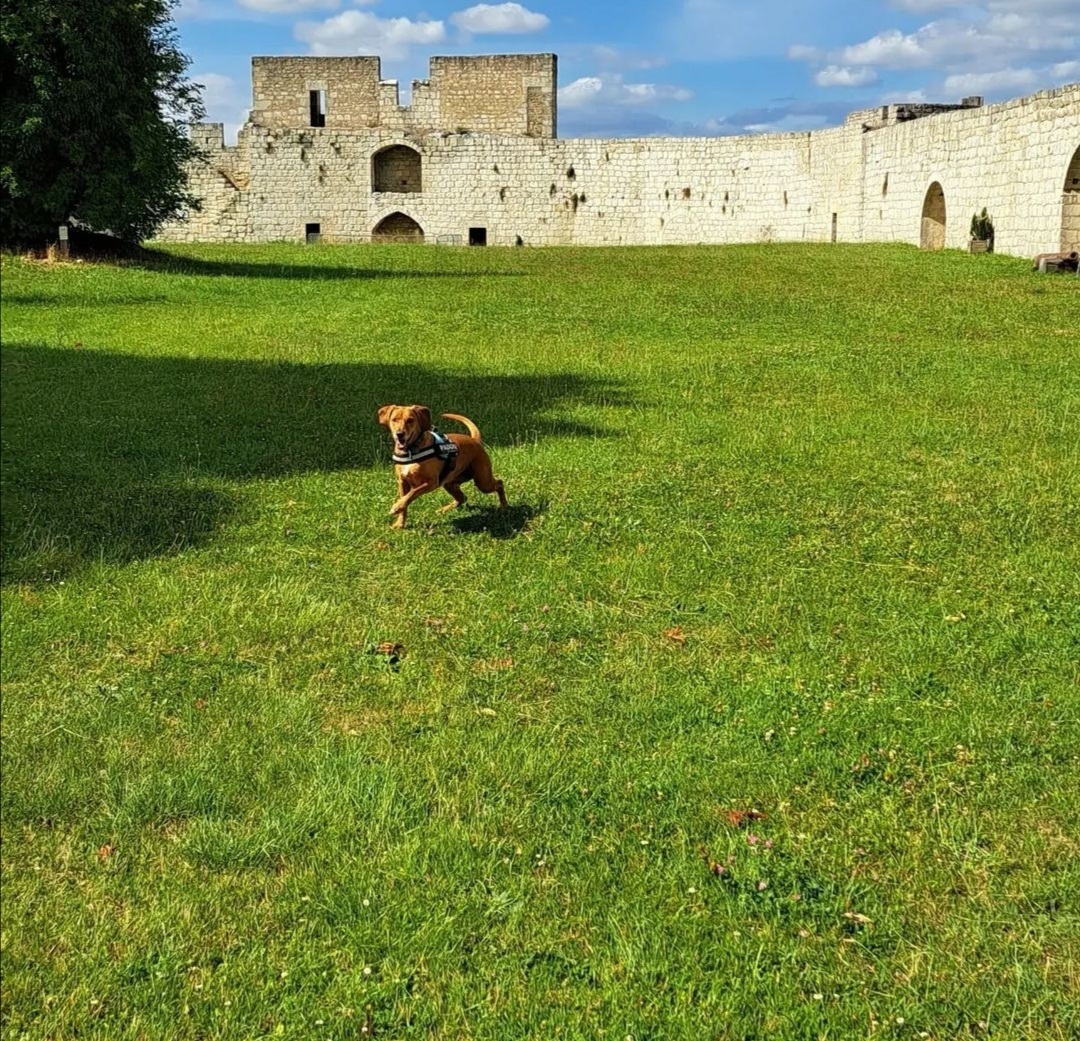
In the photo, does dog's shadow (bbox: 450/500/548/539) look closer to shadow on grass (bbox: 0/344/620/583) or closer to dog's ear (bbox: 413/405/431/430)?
shadow on grass (bbox: 0/344/620/583)

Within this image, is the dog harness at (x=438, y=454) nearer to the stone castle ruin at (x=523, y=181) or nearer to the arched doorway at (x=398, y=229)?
the stone castle ruin at (x=523, y=181)

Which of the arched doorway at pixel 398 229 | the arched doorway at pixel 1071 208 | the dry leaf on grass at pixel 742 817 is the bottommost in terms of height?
the dry leaf on grass at pixel 742 817

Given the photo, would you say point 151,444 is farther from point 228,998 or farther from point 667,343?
point 667,343

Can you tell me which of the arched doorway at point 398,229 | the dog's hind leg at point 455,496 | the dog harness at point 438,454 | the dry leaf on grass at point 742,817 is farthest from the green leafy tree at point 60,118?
the arched doorway at point 398,229

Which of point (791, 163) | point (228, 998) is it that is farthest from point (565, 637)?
point (791, 163)

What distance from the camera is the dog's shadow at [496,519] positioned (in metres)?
6.16

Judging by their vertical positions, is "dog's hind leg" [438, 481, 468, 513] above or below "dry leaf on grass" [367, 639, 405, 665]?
above

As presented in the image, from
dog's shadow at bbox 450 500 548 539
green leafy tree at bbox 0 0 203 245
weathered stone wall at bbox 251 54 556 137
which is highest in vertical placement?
weathered stone wall at bbox 251 54 556 137

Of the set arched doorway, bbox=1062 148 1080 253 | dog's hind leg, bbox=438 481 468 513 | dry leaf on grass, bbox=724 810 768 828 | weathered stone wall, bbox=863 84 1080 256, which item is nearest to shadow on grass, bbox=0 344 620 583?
dog's hind leg, bbox=438 481 468 513

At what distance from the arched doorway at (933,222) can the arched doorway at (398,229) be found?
16944 mm

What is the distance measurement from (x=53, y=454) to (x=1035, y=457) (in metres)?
7.31

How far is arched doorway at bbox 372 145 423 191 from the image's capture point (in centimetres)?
4016

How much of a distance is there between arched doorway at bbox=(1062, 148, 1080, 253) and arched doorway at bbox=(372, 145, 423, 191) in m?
23.2

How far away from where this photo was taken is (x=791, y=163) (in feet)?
120
